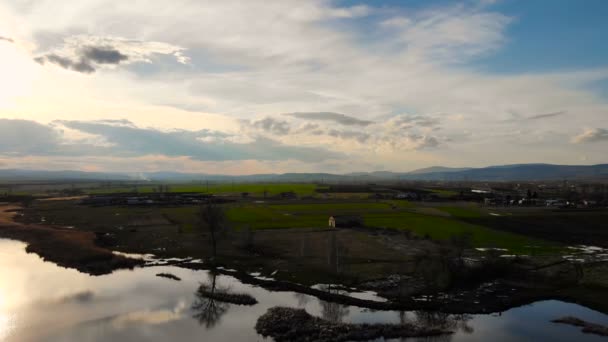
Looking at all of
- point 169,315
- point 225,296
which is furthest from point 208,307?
point 169,315

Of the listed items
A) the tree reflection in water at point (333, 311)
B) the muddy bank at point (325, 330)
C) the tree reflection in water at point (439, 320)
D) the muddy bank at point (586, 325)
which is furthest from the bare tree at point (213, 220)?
the muddy bank at point (586, 325)

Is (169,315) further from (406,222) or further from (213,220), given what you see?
(406,222)

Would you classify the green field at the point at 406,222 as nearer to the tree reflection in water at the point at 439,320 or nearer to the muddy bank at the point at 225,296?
the tree reflection in water at the point at 439,320

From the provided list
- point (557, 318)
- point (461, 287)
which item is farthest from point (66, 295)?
point (557, 318)

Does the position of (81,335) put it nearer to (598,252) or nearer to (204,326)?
(204,326)

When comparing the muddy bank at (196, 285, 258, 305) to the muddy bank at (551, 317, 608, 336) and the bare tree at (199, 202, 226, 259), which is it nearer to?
the bare tree at (199, 202, 226, 259)

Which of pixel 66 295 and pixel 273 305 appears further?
pixel 66 295
